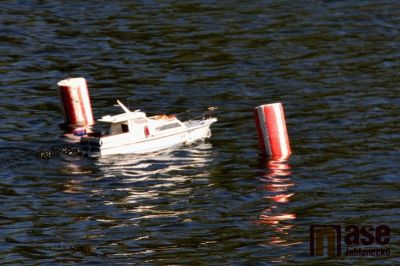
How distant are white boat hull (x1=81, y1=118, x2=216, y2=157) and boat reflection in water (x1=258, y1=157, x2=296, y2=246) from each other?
164 inches

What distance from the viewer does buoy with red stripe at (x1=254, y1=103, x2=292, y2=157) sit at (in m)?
40.8

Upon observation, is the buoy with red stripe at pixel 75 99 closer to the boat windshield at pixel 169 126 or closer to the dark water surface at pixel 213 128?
the dark water surface at pixel 213 128

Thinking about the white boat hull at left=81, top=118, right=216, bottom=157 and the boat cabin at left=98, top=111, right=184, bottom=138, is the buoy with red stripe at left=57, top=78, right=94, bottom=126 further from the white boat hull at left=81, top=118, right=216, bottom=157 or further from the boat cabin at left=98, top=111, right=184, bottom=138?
the white boat hull at left=81, top=118, right=216, bottom=157

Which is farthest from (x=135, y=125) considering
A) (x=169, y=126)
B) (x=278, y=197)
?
(x=278, y=197)

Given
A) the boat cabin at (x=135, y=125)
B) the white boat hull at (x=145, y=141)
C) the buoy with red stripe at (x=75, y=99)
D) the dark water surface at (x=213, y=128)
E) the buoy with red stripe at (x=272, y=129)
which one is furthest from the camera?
the buoy with red stripe at (x=75, y=99)

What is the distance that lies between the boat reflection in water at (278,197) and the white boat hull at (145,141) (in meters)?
4.16

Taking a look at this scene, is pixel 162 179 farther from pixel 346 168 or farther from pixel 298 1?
pixel 298 1

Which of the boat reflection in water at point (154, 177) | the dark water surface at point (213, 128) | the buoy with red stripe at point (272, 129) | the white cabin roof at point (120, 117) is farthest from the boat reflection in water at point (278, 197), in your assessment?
the white cabin roof at point (120, 117)

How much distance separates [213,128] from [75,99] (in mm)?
5496

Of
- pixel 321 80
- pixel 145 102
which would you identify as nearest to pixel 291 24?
pixel 321 80

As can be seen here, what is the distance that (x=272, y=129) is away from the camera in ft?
135

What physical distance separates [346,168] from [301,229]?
23.4 ft

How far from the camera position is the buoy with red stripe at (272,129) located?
40.8 meters

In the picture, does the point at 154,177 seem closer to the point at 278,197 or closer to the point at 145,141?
the point at 145,141
